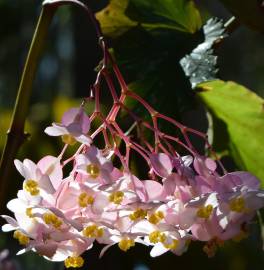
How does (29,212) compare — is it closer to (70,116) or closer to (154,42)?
(70,116)

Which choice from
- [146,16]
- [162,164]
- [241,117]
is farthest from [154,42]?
[162,164]

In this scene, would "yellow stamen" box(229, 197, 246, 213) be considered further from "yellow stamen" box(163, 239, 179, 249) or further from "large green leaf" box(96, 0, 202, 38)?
"large green leaf" box(96, 0, 202, 38)

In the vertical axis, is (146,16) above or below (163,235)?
above

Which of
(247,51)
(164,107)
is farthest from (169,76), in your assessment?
(247,51)

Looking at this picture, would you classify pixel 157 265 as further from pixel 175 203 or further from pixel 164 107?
pixel 175 203

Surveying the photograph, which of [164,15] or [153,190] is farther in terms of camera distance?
[164,15]

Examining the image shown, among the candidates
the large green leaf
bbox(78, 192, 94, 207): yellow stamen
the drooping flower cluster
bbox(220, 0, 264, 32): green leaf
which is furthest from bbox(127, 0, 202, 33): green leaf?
bbox(78, 192, 94, 207): yellow stamen

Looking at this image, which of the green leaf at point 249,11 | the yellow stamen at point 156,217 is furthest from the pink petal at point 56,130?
the green leaf at point 249,11

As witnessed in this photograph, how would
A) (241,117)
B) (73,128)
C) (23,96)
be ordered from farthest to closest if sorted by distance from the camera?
(241,117), (23,96), (73,128)

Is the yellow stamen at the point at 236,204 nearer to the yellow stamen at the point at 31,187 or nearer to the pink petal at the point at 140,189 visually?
the pink petal at the point at 140,189
